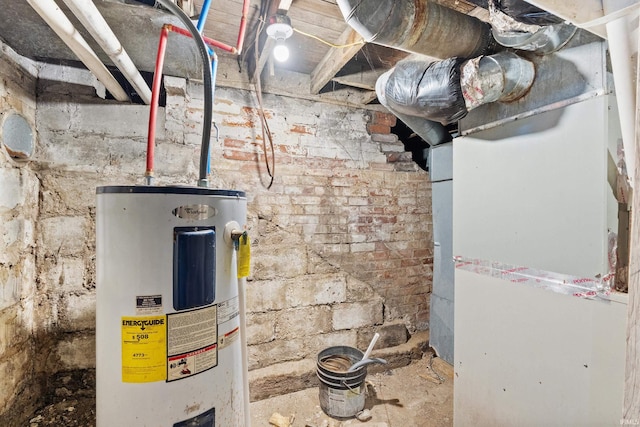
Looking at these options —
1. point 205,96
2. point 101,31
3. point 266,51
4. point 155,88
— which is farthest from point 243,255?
point 266,51

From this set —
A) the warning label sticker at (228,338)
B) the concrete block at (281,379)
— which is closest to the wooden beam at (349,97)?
the warning label sticker at (228,338)

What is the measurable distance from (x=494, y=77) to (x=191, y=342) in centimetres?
157

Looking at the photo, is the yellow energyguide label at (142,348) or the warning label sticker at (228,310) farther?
the warning label sticker at (228,310)

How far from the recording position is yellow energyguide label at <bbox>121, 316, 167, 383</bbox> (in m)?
0.93

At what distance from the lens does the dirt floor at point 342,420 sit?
1.71 meters

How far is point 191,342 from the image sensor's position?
3.21ft

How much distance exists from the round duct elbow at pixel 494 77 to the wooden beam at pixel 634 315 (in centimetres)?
68

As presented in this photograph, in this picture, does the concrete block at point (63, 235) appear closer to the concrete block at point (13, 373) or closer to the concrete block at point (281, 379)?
the concrete block at point (13, 373)

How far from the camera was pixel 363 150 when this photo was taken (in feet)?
8.06

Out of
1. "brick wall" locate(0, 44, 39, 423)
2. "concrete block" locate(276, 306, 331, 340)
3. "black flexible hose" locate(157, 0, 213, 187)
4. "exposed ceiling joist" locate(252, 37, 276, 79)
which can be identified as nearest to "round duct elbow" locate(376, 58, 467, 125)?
"exposed ceiling joist" locate(252, 37, 276, 79)

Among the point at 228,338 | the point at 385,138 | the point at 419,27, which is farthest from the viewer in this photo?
the point at 385,138

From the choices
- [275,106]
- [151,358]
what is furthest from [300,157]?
[151,358]

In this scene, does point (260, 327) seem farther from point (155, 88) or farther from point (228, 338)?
point (155, 88)

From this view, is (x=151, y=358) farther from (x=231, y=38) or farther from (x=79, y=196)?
(x=231, y=38)
